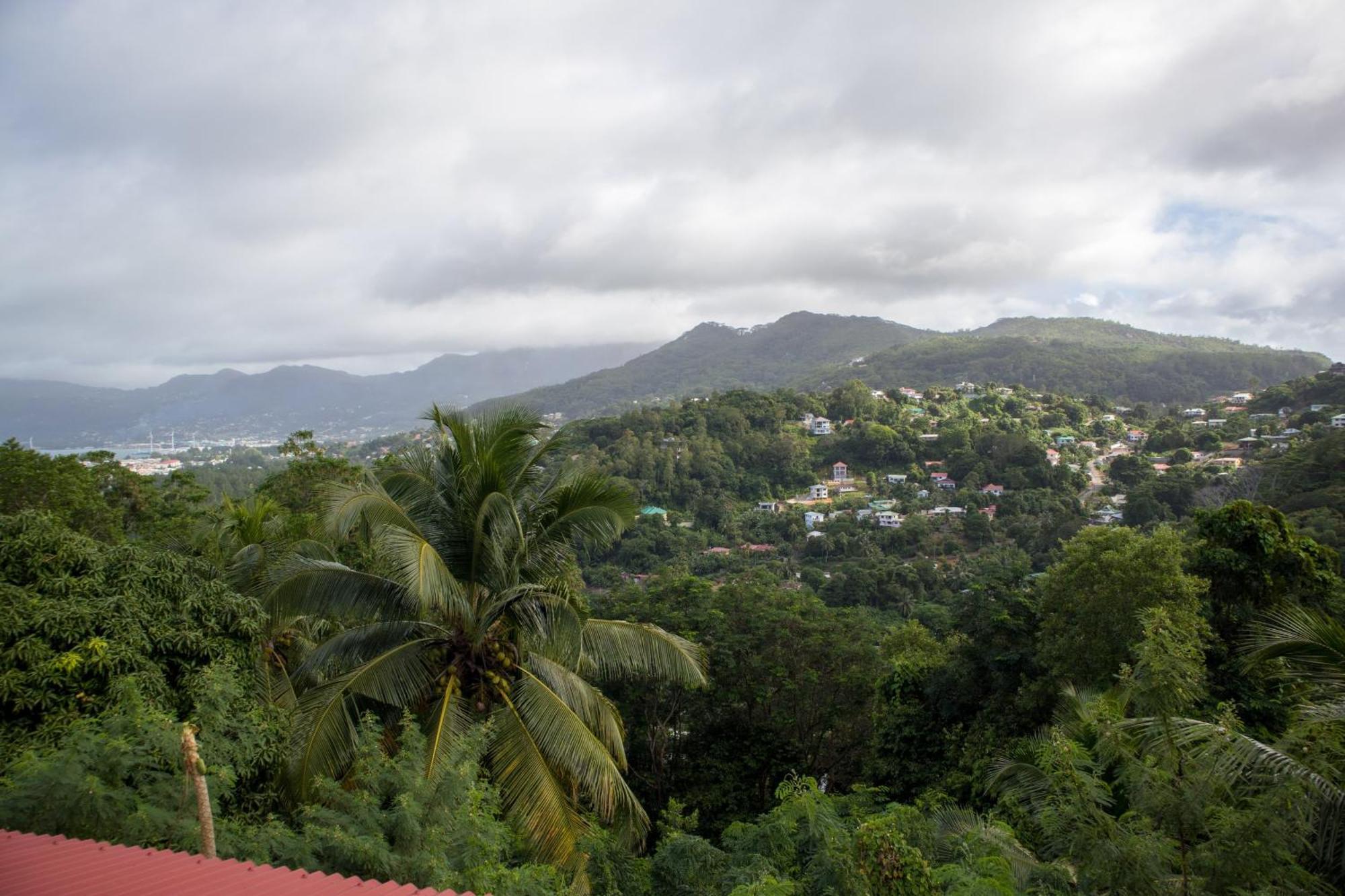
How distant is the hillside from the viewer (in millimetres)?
101438

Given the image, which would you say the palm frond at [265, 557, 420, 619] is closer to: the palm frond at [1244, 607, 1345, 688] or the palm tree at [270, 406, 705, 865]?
the palm tree at [270, 406, 705, 865]

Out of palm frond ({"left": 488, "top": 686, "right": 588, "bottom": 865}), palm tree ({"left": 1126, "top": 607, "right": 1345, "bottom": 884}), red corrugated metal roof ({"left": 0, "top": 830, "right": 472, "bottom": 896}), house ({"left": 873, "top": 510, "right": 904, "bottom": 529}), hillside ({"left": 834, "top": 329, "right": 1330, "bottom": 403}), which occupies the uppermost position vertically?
hillside ({"left": 834, "top": 329, "right": 1330, "bottom": 403})

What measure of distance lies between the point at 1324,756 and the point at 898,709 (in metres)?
6.96

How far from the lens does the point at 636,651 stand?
6469 millimetres

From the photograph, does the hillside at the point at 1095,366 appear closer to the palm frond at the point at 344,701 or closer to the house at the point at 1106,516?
the house at the point at 1106,516

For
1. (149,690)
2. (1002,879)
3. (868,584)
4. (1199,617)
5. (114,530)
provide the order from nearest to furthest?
(1002,879), (149,690), (1199,617), (114,530), (868,584)

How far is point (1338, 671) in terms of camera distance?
4.66m

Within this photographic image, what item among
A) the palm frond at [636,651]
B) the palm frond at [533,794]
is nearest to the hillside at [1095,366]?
the palm frond at [636,651]

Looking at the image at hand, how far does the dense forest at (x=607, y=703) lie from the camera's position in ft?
13.9

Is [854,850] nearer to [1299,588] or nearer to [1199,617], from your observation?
[1199,617]

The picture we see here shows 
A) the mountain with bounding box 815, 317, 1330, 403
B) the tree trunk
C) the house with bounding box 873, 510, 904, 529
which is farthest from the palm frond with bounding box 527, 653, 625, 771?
the mountain with bounding box 815, 317, 1330, 403

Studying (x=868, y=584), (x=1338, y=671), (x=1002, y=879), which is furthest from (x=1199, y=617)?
(x=868, y=584)

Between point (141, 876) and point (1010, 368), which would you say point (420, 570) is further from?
point (1010, 368)

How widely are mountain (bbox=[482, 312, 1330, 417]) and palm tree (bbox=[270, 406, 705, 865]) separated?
11065 centimetres
